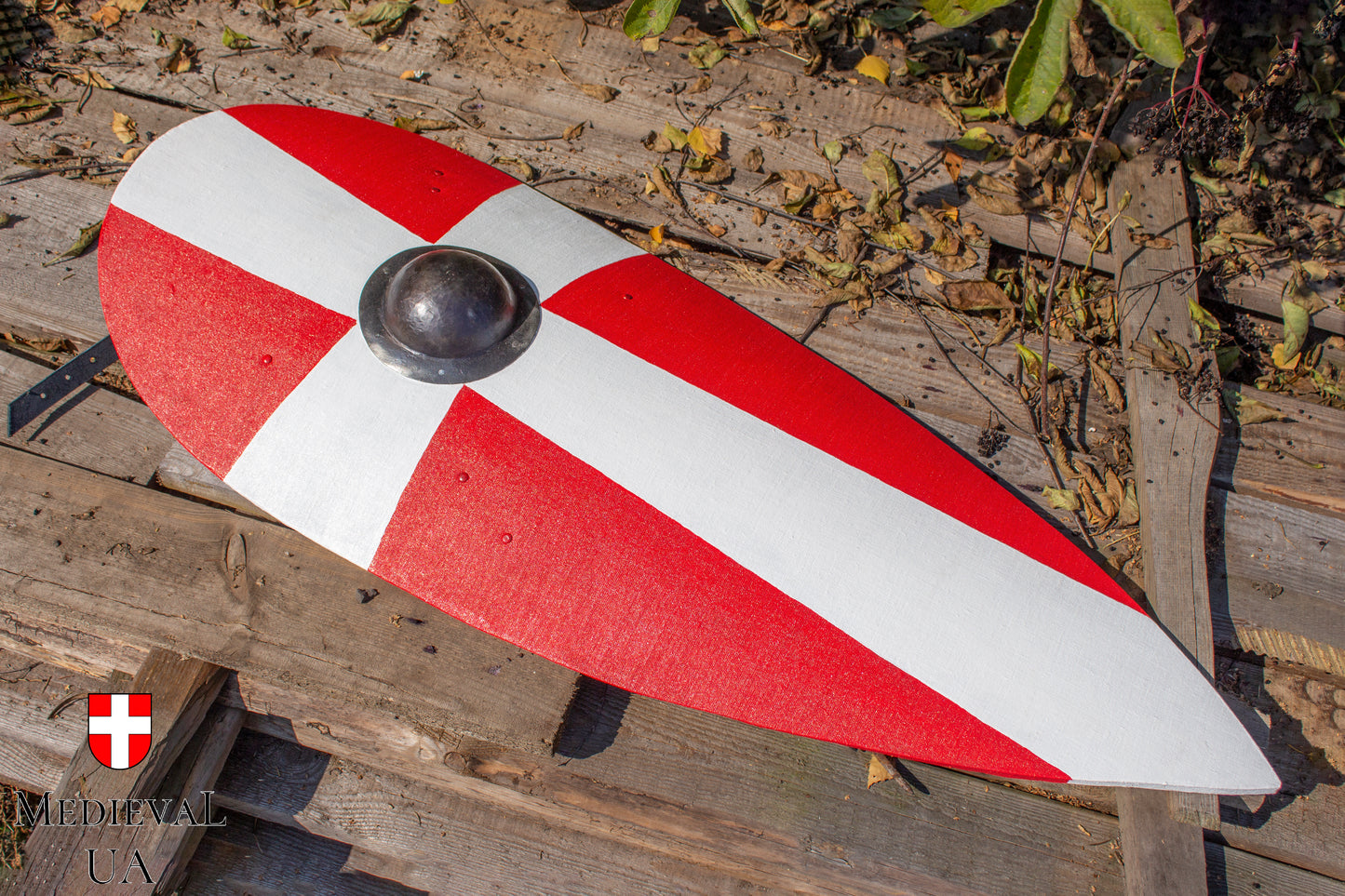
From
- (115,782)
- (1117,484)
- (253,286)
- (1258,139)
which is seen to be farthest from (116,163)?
(1258,139)

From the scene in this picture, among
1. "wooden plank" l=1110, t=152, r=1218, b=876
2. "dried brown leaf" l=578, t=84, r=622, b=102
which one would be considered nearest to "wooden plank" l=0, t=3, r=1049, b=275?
"dried brown leaf" l=578, t=84, r=622, b=102

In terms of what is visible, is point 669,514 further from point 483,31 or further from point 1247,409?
point 483,31

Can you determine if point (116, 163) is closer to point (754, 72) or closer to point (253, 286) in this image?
point (253, 286)

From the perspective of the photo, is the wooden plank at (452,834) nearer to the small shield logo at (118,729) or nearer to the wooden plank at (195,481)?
the small shield logo at (118,729)

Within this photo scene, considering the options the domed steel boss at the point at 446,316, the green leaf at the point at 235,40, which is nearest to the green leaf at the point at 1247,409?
the domed steel boss at the point at 446,316

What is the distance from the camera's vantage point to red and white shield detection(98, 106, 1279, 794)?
1409 mm

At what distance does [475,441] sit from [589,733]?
707mm

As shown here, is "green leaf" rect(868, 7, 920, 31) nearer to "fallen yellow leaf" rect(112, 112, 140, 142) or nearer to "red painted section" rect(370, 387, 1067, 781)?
"red painted section" rect(370, 387, 1067, 781)

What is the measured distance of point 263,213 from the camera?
1.63 metres

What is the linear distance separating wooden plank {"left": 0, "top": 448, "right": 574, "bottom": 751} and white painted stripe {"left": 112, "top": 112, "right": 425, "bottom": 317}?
575 mm

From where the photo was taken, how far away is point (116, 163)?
74.8 inches

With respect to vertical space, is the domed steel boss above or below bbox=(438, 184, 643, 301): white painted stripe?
below

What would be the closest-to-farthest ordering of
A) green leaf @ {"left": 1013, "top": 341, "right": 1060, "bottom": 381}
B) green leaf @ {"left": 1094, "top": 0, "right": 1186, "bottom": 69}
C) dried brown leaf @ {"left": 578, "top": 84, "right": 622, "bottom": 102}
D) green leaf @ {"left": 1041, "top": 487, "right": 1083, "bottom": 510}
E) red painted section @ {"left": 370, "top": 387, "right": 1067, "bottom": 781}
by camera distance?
green leaf @ {"left": 1094, "top": 0, "right": 1186, "bottom": 69} → red painted section @ {"left": 370, "top": 387, "right": 1067, "bottom": 781} → green leaf @ {"left": 1041, "top": 487, "right": 1083, "bottom": 510} → green leaf @ {"left": 1013, "top": 341, "right": 1060, "bottom": 381} → dried brown leaf @ {"left": 578, "top": 84, "right": 622, "bottom": 102}

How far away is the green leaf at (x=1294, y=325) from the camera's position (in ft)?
5.71
